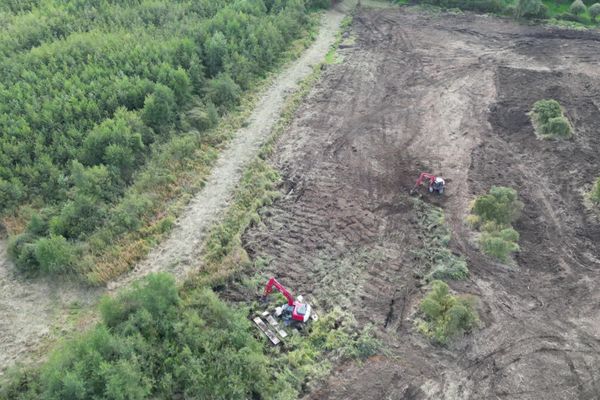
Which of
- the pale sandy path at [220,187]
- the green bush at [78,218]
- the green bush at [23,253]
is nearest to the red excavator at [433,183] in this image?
the pale sandy path at [220,187]

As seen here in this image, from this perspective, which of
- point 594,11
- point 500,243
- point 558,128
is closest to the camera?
point 500,243

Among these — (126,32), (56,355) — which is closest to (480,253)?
(56,355)

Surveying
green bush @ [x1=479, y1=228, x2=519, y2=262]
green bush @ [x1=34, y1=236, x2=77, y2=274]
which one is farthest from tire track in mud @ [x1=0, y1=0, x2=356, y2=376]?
green bush @ [x1=479, y1=228, x2=519, y2=262]

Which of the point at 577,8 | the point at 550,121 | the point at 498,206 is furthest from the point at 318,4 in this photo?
the point at 498,206

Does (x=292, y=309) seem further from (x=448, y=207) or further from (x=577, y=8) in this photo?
(x=577, y=8)

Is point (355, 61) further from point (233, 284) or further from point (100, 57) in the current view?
point (233, 284)

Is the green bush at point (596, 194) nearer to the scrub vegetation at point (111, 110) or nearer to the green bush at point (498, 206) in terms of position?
the green bush at point (498, 206)

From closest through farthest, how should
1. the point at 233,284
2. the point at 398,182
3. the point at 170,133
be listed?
the point at 233,284
the point at 398,182
the point at 170,133
